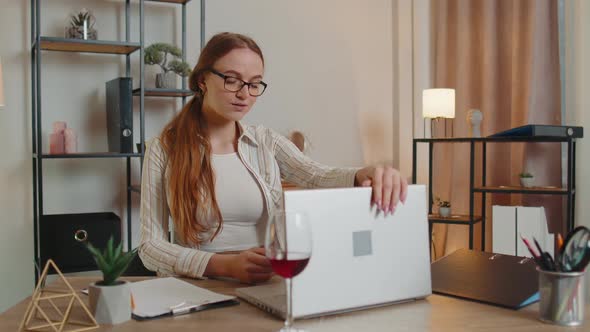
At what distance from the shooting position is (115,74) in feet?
10.4

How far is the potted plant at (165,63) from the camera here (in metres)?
3.04

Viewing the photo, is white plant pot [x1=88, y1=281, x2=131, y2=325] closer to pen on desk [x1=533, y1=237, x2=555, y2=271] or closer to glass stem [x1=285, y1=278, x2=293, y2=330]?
glass stem [x1=285, y1=278, x2=293, y2=330]

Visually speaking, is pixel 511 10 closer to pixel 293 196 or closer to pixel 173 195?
pixel 173 195

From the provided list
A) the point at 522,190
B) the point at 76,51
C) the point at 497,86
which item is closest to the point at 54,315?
the point at 76,51

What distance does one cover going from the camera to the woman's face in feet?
5.55

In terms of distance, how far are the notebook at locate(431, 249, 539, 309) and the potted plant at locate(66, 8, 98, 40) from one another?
2171 mm

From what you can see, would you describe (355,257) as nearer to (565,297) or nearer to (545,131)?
(565,297)

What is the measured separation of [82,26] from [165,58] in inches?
17.4

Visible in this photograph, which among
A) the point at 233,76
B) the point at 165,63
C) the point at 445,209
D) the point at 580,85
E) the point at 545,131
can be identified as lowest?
the point at 445,209

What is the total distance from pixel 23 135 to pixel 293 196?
8.03ft

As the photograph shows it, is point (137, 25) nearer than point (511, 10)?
Yes

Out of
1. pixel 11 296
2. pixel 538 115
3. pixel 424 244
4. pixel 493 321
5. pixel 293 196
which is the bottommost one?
pixel 11 296

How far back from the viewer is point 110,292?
97cm

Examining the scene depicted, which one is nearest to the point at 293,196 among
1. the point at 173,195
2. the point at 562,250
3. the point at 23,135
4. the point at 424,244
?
the point at 424,244
